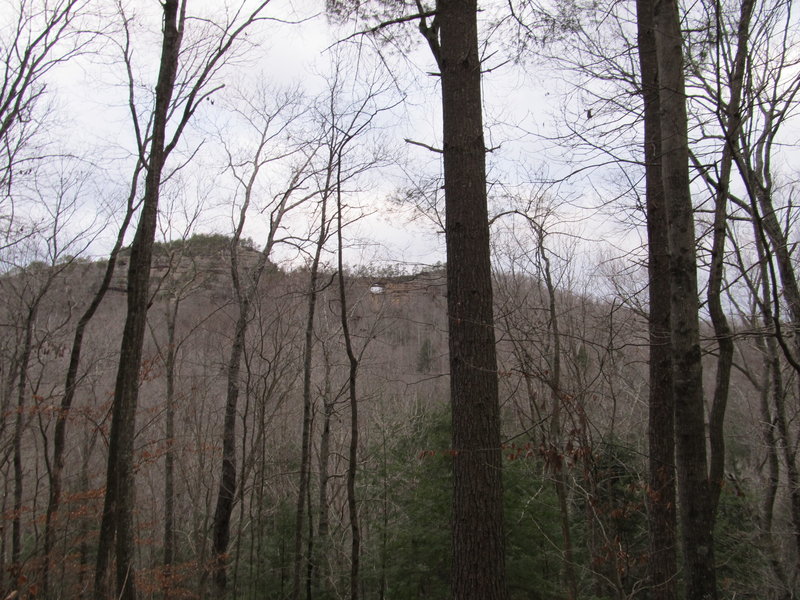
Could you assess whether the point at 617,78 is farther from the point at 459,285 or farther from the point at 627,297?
the point at 459,285

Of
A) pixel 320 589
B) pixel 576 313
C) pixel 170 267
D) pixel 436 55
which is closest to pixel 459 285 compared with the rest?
pixel 436 55

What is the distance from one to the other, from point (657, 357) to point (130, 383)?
537 centimetres

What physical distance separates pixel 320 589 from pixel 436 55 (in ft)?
30.5

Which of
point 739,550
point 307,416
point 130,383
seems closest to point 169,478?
point 307,416

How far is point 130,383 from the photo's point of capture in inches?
231

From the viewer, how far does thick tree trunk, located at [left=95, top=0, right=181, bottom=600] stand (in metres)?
5.68

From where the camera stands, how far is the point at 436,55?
472 cm

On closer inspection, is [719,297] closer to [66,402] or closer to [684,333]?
[684,333]

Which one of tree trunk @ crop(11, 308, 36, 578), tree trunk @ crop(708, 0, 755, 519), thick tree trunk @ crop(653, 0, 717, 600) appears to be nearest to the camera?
thick tree trunk @ crop(653, 0, 717, 600)

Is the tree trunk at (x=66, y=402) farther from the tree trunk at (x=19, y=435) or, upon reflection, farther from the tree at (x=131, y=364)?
the tree at (x=131, y=364)

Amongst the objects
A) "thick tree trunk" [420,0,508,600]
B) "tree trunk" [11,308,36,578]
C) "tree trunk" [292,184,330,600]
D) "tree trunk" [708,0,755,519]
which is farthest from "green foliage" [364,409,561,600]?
"tree trunk" [11,308,36,578]

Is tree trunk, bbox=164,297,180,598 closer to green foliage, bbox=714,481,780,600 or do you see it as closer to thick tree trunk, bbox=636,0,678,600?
thick tree trunk, bbox=636,0,678,600

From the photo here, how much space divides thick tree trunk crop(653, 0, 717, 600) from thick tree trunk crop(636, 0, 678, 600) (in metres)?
1.06

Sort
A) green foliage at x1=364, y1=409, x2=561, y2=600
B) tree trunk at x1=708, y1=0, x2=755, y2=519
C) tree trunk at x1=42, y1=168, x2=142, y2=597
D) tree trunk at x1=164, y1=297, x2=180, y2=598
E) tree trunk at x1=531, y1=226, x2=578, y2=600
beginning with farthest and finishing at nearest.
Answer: tree trunk at x1=164, y1=297, x2=180, y2=598 → tree trunk at x1=42, y1=168, x2=142, y2=597 → green foliage at x1=364, y1=409, x2=561, y2=600 → tree trunk at x1=531, y1=226, x2=578, y2=600 → tree trunk at x1=708, y1=0, x2=755, y2=519
